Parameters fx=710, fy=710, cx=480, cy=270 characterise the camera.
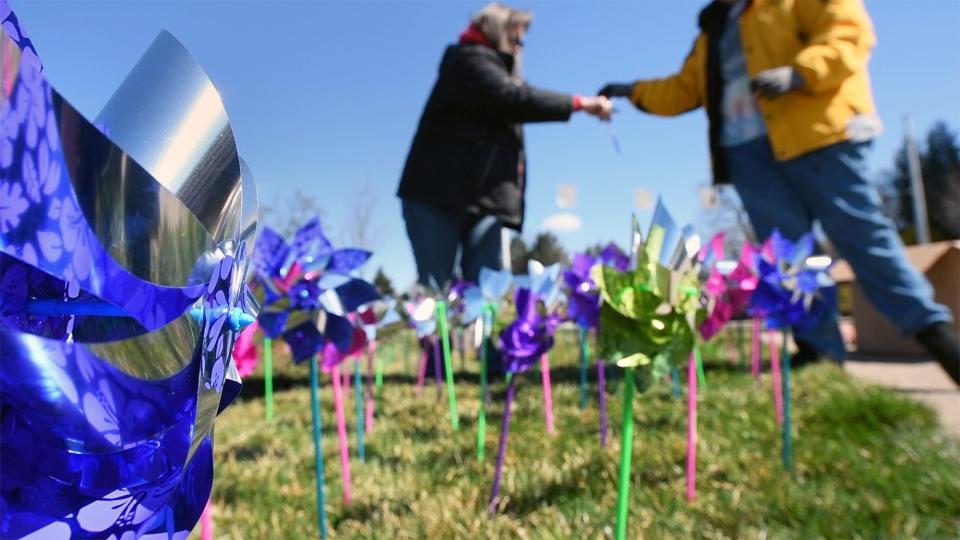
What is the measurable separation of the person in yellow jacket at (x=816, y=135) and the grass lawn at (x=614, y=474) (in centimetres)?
31

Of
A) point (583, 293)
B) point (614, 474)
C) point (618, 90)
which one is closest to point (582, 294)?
point (583, 293)

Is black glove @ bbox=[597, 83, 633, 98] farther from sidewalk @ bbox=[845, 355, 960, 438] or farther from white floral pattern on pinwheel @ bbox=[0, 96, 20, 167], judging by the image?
white floral pattern on pinwheel @ bbox=[0, 96, 20, 167]

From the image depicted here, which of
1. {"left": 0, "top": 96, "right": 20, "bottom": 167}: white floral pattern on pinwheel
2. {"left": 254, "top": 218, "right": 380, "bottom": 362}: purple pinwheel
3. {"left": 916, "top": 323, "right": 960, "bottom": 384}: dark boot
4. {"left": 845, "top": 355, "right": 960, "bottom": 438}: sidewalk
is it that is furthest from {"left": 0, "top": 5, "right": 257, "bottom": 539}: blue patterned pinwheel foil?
{"left": 916, "top": 323, "right": 960, "bottom": 384}: dark boot

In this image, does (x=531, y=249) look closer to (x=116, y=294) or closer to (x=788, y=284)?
(x=788, y=284)

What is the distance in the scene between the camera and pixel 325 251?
1224 millimetres

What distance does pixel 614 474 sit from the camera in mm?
1286

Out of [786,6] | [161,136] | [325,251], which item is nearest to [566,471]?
[325,251]

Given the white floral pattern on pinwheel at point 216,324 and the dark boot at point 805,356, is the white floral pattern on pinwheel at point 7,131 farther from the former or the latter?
the dark boot at point 805,356

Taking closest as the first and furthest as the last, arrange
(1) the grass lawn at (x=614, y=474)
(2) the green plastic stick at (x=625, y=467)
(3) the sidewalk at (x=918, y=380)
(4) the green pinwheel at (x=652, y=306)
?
(2) the green plastic stick at (x=625, y=467)
(4) the green pinwheel at (x=652, y=306)
(1) the grass lawn at (x=614, y=474)
(3) the sidewalk at (x=918, y=380)

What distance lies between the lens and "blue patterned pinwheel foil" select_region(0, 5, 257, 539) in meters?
0.27

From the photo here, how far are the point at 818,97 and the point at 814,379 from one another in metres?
0.86

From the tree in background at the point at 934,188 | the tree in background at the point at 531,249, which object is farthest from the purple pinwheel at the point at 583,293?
the tree in background at the point at 934,188

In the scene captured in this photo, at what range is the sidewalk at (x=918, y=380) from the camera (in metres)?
1.77

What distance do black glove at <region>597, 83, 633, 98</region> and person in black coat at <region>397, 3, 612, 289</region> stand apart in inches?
10.0
